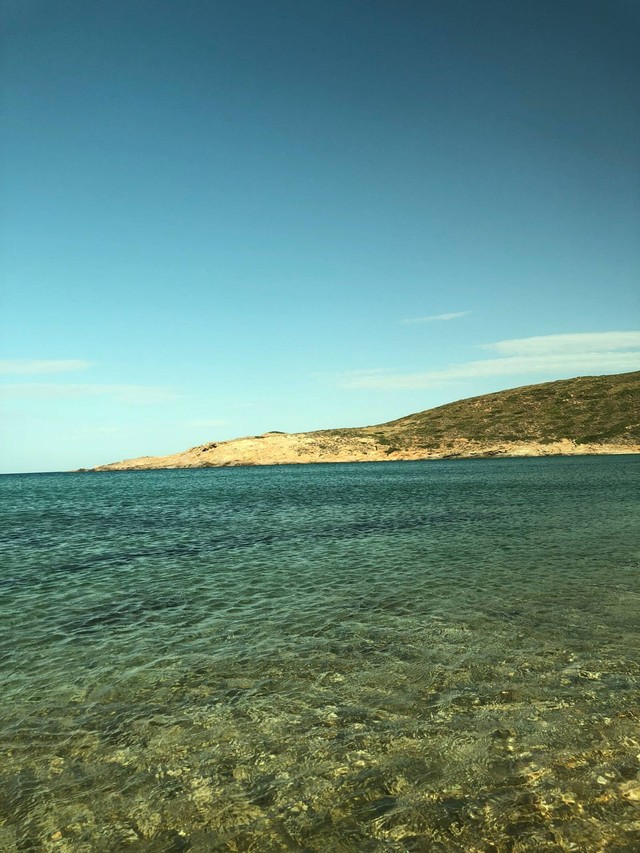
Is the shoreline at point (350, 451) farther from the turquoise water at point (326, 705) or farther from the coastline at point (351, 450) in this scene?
the turquoise water at point (326, 705)

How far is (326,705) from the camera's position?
1028 cm

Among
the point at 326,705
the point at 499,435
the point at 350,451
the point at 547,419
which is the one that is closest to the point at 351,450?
the point at 350,451

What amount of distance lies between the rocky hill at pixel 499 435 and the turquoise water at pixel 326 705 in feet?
442

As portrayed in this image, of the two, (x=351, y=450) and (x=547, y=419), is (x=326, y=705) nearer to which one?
(x=351, y=450)

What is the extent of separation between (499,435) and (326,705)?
162 m

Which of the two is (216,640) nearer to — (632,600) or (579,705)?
(579,705)

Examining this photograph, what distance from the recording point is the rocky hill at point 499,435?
14675 centimetres

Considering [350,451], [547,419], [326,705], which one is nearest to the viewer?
[326,705]

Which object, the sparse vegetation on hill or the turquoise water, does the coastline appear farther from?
the turquoise water

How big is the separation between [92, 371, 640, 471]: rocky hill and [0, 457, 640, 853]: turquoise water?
13474 centimetres

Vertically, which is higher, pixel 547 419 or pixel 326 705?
pixel 547 419

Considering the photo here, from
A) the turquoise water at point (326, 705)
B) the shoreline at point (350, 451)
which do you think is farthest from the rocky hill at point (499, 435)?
the turquoise water at point (326, 705)

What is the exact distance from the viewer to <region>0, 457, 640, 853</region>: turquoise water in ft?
22.9

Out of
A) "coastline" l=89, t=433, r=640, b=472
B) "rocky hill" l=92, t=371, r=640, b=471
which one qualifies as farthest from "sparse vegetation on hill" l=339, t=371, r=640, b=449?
"coastline" l=89, t=433, r=640, b=472
